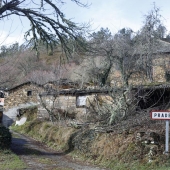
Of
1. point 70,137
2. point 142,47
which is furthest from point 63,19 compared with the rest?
point 142,47

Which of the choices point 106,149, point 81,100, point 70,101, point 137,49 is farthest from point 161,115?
point 137,49

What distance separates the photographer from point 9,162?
39.6ft

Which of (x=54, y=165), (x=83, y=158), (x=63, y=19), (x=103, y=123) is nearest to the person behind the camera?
(x=63, y=19)

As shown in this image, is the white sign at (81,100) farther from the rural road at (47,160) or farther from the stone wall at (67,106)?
the rural road at (47,160)

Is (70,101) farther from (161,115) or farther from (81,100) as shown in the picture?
(161,115)

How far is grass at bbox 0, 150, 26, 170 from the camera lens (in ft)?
36.0

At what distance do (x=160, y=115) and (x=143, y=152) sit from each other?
1.85 metres

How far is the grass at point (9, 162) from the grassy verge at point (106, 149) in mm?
2705

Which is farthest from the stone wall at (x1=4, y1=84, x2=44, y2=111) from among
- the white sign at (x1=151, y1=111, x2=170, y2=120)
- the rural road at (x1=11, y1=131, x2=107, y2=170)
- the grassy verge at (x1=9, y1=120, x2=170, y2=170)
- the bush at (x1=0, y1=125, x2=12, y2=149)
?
the white sign at (x1=151, y1=111, x2=170, y2=120)

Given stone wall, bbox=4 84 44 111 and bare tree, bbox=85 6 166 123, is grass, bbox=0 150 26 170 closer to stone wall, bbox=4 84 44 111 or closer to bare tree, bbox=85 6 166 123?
bare tree, bbox=85 6 166 123

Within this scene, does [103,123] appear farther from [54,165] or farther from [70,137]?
[54,165]

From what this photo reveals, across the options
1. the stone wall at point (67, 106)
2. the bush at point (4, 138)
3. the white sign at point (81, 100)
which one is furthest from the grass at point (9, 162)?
the white sign at point (81, 100)

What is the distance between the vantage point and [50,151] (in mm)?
16016

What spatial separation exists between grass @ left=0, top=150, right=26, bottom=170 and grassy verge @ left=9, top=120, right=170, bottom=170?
2.71m
